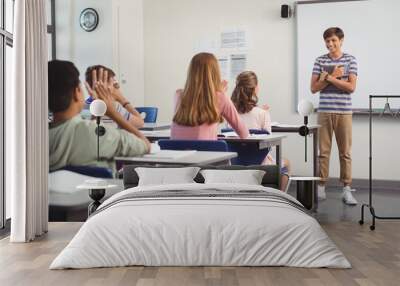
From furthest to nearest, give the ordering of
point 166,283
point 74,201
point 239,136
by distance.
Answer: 1. point 74,201
2. point 239,136
3. point 166,283

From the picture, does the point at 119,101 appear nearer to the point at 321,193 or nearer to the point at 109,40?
the point at 109,40

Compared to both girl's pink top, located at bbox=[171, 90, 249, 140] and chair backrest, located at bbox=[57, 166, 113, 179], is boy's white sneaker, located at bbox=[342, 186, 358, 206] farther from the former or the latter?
chair backrest, located at bbox=[57, 166, 113, 179]

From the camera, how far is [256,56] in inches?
256

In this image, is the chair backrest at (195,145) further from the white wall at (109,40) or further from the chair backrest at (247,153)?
the white wall at (109,40)

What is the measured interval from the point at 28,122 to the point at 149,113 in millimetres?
1374

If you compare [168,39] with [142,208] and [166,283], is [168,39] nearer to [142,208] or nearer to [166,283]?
[142,208]

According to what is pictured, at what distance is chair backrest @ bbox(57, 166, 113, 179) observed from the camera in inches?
263

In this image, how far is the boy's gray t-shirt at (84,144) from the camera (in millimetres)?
6660

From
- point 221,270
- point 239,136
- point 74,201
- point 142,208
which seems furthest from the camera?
point 74,201

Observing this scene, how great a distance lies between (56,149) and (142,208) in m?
2.40

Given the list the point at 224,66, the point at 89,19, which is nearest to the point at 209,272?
the point at 224,66

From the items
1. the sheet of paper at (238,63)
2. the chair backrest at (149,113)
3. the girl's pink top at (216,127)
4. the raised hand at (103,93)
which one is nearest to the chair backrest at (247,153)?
the girl's pink top at (216,127)

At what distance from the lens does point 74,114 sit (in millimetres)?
6723

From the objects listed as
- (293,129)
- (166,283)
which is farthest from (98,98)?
(166,283)
